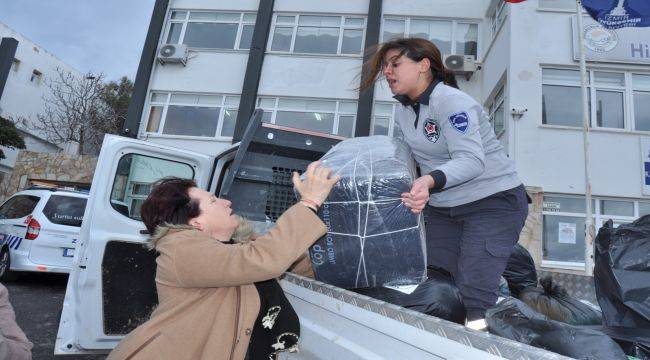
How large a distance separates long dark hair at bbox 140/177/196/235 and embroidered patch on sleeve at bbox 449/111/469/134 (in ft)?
3.69

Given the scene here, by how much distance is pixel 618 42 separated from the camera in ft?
29.6

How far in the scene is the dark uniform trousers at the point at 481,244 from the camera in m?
1.72

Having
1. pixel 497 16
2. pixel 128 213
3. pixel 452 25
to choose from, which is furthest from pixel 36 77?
pixel 128 213

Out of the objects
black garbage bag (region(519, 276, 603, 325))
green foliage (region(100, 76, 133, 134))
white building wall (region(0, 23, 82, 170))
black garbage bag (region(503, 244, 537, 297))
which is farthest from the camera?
white building wall (region(0, 23, 82, 170))

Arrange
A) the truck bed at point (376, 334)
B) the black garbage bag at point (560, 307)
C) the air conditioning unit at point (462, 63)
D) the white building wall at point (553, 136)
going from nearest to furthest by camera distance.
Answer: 1. the truck bed at point (376, 334)
2. the black garbage bag at point (560, 307)
3. the white building wall at point (553, 136)
4. the air conditioning unit at point (462, 63)

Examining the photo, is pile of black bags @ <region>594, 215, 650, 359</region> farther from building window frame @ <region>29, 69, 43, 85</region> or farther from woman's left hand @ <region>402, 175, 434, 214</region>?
building window frame @ <region>29, 69, 43, 85</region>

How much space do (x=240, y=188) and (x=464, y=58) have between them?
9.75 metres

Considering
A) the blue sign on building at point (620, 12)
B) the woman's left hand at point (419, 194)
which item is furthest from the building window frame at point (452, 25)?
the woman's left hand at point (419, 194)

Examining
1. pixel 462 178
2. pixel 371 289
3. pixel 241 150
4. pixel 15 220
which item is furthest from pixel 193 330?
pixel 15 220

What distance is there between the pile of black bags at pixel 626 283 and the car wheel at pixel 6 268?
7.70m

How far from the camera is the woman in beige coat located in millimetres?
1450

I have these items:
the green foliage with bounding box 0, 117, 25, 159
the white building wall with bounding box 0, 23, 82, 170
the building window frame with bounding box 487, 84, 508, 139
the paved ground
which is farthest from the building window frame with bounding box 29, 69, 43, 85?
the building window frame with bounding box 487, 84, 508, 139

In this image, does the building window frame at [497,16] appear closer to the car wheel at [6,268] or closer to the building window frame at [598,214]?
the building window frame at [598,214]

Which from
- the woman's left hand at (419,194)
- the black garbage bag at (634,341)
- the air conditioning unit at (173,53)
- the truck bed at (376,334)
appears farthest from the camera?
the air conditioning unit at (173,53)
